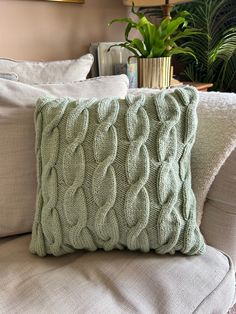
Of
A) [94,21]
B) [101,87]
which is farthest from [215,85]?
[101,87]

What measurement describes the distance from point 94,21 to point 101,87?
849mm

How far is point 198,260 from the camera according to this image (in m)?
0.68

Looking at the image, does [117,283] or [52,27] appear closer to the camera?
[117,283]

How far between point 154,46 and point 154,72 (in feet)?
0.37

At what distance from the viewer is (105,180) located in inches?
25.7

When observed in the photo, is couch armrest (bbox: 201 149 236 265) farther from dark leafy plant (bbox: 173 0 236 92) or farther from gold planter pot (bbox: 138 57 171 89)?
dark leafy plant (bbox: 173 0 236 92)

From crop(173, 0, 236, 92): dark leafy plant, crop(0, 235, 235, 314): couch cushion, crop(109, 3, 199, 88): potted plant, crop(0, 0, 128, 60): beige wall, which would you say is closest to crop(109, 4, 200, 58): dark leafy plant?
crop(109, 3, 199, 88): potted plant

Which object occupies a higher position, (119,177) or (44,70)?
(44,70)

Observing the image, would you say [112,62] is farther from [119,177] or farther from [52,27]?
[119,177]

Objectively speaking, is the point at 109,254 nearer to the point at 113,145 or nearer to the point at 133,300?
the point at 133,300

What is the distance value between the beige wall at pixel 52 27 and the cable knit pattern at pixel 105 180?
0.86 meters

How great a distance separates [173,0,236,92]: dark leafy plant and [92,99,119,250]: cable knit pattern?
56.3 inches

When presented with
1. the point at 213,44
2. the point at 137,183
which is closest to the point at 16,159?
the point at 137,183

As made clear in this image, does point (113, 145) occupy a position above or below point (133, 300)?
above
